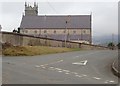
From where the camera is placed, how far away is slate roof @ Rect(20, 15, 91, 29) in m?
143

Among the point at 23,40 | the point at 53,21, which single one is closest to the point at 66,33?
the point at 53,21

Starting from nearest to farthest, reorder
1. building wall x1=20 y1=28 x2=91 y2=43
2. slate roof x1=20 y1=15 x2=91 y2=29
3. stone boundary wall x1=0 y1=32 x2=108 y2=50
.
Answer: stone boundary wall x1=0 y1=32 x2=108 y2=50, building wall x1=20 y1=28 x2=91 y2=43, slate roof x1=20 y1=15 x2=91 y2=29

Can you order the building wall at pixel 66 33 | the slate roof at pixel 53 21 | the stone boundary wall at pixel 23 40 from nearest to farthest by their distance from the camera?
the stone boundary wall at pixel 23 40, the building wall at pixel 66 33, the slate roof at pixel 53 21

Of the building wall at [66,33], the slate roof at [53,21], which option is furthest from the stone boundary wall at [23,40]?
the slate roof at [53,21]

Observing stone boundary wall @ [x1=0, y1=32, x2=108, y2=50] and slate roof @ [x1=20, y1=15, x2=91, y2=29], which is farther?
slate roof @ [x1=20, y1=15, x2=91, y2=29]

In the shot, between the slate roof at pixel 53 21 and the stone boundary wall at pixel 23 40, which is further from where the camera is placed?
the slate roof at pixel 53 21

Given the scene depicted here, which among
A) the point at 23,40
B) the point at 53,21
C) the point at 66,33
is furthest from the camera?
the point at 53,21

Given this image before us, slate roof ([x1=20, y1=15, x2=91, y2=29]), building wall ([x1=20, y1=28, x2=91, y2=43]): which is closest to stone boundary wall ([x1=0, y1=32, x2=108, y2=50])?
building wall ([x1=20, y1=28, x2=91, y2=43])

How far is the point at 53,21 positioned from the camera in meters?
147

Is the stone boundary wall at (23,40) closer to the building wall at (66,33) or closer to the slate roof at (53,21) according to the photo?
the building wall at (66,33)

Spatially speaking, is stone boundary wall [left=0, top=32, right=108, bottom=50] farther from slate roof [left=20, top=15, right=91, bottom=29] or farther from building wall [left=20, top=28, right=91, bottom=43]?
slate roof [left=20, top=15, right=91, bottom=29]

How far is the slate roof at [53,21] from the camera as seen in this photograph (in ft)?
470

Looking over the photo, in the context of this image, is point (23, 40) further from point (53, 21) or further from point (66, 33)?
point (53, 21)

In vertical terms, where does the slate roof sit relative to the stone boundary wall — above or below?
above
